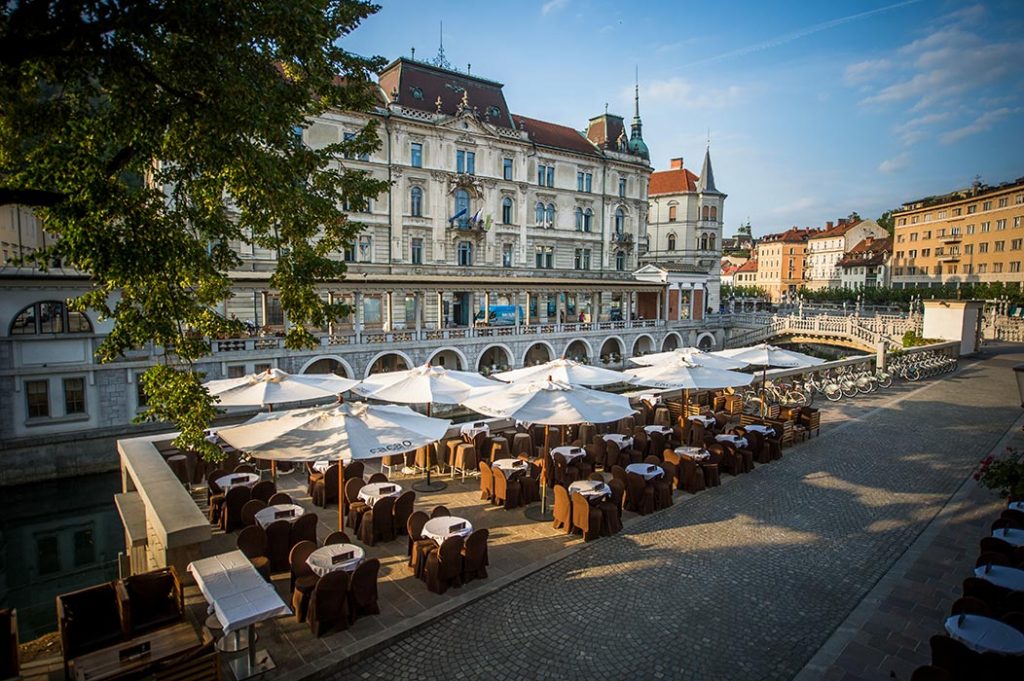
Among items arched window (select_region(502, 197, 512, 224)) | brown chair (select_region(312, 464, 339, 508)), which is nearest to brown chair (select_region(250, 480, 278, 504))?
brown chair (select_region(312, 464, 339, 508))

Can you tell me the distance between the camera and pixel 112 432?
2414 centimetres

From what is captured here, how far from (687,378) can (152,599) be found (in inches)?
483

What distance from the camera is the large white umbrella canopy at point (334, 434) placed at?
8.84 metres

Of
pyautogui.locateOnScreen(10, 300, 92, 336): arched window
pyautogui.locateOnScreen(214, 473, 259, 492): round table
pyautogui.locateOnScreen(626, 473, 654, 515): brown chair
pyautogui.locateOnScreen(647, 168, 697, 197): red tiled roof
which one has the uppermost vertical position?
pyautogui.locateOnScreen(647, 168, 697, 197): red tiled roof

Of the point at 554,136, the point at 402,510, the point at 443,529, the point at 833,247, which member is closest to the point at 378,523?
the point at 402,510

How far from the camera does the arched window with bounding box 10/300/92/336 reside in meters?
22.3

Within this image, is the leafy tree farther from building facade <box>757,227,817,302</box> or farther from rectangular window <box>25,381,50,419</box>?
building facade <box>757,227,817,302</box>

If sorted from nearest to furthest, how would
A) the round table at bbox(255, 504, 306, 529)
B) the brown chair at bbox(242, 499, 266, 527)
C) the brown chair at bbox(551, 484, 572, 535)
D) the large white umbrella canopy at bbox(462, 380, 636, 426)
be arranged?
the round table at bbox(255, 504, 306, 529), the brown chair at bbox(242, 499, 266, 527), the brown chair at bbox(551, 484, 572, 535), the large white umbrella canopy at bbox(462, 380, 636, 426)

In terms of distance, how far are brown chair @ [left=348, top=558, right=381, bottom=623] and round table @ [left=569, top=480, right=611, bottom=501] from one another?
416 centimetres

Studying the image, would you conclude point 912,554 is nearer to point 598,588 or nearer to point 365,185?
point 598,588

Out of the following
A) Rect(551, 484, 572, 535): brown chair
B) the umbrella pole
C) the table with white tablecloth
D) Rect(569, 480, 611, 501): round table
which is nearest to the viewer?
the table with white tablecloth

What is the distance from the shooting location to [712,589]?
28.2ft

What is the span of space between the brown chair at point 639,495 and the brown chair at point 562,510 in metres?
1.70

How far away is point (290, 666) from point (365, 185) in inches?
301
